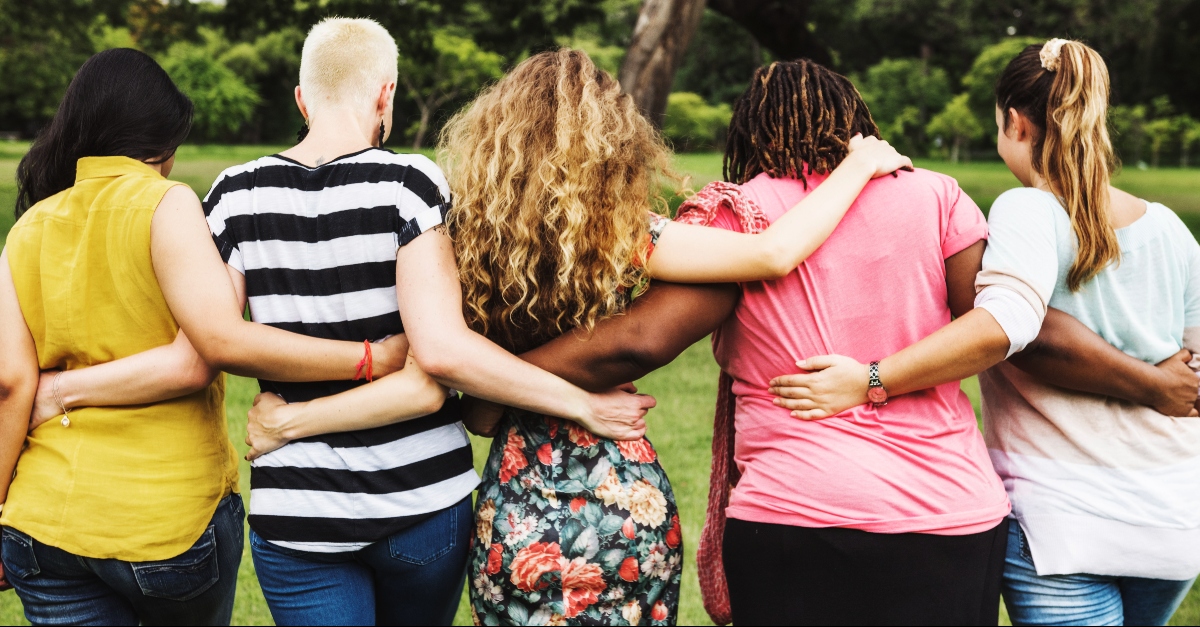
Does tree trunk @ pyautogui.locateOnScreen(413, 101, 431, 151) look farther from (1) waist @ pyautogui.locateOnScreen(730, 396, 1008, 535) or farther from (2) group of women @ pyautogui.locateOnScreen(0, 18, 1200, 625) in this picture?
(1) waist @ pyautogui.locateOnScreen(730, 396, 1008, 535)

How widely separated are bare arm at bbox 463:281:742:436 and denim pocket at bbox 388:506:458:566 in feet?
1.42

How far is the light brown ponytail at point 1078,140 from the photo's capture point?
2018 millimetres

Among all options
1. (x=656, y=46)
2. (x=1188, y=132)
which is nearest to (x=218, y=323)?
(x=656, y=46)

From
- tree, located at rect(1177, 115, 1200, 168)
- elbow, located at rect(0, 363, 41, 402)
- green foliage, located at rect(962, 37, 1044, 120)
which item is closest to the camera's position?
elbow, located at rect(0, 363, 41, 402)

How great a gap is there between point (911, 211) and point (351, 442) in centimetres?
134

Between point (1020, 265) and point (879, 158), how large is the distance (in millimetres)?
375

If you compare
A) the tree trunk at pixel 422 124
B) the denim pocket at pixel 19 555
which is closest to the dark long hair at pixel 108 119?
the denim pocket at pixel 19 555

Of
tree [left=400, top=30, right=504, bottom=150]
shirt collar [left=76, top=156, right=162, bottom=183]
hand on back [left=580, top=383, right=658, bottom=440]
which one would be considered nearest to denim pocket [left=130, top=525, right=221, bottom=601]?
shirt collar [left=76, top=156, right=162, bottom=183]

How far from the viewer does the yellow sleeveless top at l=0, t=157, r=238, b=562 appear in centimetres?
207

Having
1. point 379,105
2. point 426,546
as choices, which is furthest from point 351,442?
point 379,105

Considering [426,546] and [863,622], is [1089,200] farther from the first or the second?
[426,546]

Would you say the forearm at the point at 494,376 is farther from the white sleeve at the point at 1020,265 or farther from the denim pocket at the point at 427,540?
the white sleeve at the point at 1020,265

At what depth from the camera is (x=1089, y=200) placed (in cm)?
203

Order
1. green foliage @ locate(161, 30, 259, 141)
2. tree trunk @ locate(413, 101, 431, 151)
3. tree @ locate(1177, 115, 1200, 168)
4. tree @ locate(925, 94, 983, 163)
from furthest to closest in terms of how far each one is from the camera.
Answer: tree trunk @ locate(413, 101, 431, 151)
tree @ locate(925, 94, 983, 163)
tree @ locate(1177, 115, 1200, 168)
green foliage @ locate(161, 30, 259, 141)
